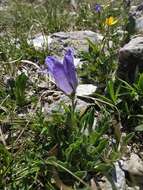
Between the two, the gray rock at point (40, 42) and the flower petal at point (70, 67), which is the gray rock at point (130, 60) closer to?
the flower petal at point (70, 67)

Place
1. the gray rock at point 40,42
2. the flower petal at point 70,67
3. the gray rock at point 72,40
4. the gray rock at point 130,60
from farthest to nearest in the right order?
1. the gray rock at point 72,40
2. the gray rock at point 40,42
3. the gray rock at point 130,60
4. the flower petal at point 70,67

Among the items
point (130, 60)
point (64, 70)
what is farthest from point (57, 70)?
point (130, 60)

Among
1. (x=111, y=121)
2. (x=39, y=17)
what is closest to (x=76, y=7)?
(x=39, y=17)

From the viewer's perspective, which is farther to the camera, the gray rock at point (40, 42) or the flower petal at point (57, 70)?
the gray rock at point (40, 42)

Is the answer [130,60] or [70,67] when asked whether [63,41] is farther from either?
[70,67]

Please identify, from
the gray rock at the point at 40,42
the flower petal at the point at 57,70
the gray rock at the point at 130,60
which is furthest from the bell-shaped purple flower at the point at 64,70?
the gray rock at the point at 40,42

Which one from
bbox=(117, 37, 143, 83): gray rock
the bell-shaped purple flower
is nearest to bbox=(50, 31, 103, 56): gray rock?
bbox=(117, 37, 143, 83): gray rock

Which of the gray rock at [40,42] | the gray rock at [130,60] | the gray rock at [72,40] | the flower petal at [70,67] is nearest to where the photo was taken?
the flower petal at [70,67]

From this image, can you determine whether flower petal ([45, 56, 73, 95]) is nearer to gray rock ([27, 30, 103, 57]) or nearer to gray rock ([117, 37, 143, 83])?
gray rock ([117, 37, 143, 83])
